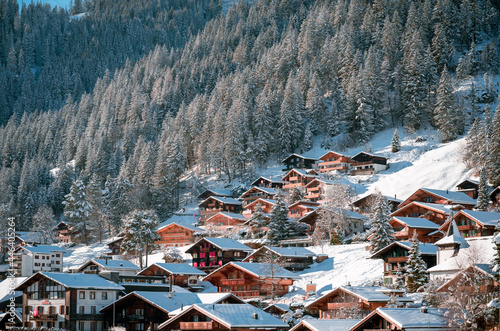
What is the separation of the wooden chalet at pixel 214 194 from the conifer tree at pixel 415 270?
62686mm

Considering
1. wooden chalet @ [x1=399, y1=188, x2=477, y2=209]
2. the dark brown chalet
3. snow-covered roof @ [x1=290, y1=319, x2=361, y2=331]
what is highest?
wooden chalet @ [x1=399, y1=188, x2=477, y2=209]

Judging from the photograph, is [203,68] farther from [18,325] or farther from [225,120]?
[18,325]

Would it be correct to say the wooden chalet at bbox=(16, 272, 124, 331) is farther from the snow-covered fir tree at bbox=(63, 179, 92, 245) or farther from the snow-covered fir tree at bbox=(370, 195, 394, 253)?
the snow-covered fir tree at bbox=(63, 179, 92, 245)

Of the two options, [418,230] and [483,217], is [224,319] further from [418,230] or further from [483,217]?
[483,217]

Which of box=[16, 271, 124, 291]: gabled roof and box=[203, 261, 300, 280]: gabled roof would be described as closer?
box=[16, 271, 124, 291]: gabled roof

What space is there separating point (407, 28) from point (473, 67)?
19307 mm

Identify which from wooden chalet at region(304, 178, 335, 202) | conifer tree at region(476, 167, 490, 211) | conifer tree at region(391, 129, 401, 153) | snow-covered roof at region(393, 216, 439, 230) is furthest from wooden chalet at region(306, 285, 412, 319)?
conifer tree at region(391, 129, 401, 153)

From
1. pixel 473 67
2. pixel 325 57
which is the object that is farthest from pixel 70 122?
pixel 473 67

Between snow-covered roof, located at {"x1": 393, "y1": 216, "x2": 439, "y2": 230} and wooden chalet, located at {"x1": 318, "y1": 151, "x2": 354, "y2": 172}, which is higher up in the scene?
wooden chalet, located at {"x1": 318, "y1": 151, "x2": 354, "y2": 172}

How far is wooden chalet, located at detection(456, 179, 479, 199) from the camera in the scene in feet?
282

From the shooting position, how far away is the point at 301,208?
94.5 meters

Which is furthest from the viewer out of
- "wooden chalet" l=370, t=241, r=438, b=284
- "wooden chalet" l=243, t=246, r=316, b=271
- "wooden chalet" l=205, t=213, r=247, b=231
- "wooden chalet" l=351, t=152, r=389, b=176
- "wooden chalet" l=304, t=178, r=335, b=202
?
"wooden chalet" l=351, t=152, r=389, b=176

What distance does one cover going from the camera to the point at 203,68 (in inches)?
7254

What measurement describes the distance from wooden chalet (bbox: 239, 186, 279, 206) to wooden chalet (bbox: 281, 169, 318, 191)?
13.6 feet
